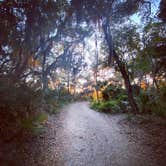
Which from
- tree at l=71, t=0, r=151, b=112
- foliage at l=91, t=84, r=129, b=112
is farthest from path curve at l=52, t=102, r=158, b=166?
foliage at l=91, t=84, r=129, b=112

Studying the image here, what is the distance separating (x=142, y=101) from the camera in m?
Answer: 11.7

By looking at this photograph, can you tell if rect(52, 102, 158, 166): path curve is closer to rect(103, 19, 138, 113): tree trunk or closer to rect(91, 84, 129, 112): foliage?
rect(103, 19, 138, 113): tree trunk

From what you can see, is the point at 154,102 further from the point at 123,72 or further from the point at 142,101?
the point at 123,72

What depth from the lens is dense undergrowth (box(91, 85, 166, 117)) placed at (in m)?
9.17

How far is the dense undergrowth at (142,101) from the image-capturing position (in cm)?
917

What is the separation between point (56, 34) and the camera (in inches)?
351

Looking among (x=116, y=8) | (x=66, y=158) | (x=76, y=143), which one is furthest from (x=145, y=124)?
(x=116, y=8)

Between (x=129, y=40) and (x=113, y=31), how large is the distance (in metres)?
1.30

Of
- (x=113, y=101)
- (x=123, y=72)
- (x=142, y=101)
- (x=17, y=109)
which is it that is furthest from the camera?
(x=113, y=101)

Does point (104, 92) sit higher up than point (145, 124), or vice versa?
point (104, 92)

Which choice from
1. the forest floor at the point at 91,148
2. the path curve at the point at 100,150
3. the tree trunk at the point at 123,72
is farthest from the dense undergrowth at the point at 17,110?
the tree trunk at the point at 123,72

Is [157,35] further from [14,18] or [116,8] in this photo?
[14,18]

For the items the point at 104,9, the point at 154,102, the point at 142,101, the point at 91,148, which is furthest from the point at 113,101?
the point at 91,148

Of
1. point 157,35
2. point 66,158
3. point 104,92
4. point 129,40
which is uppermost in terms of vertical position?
point 129,40
